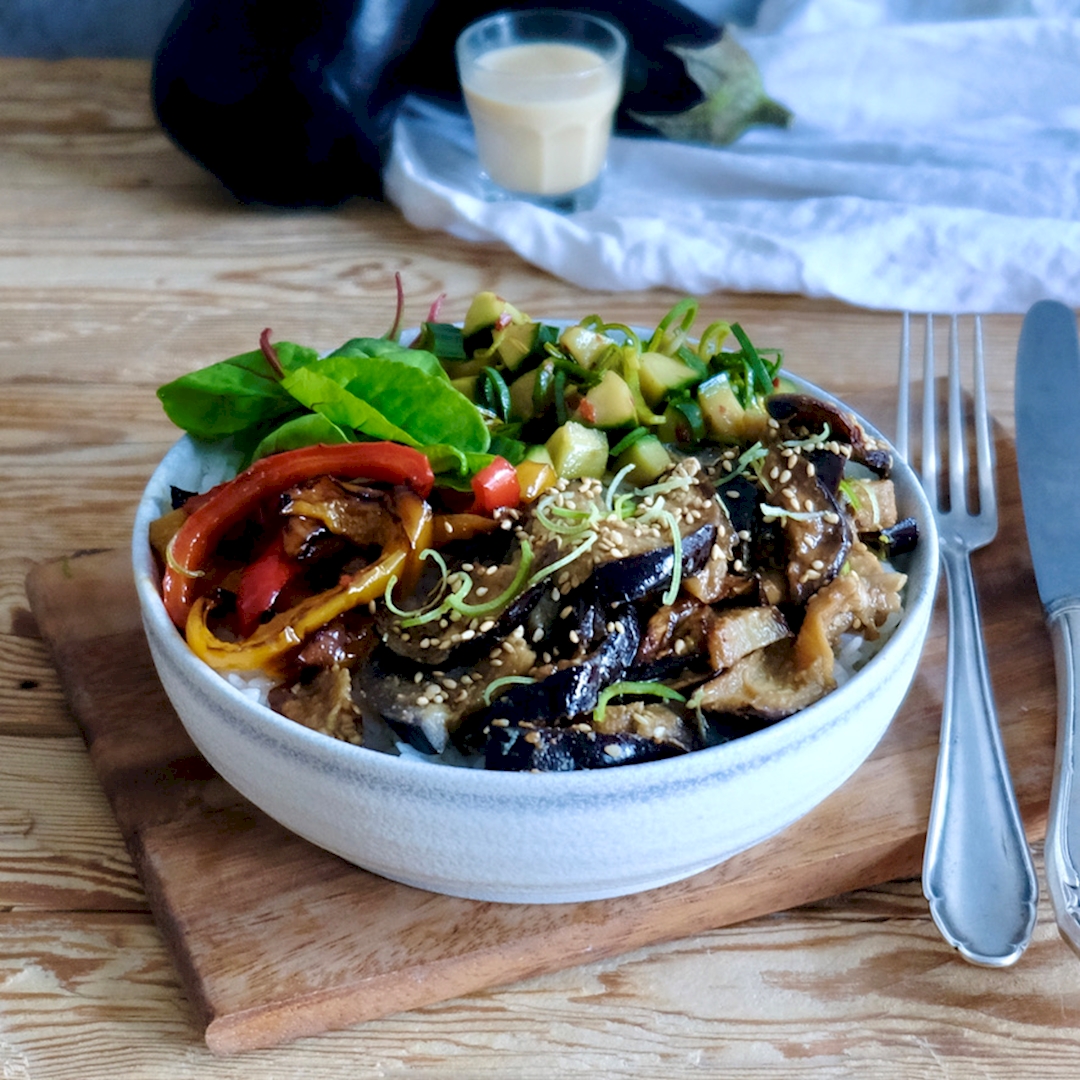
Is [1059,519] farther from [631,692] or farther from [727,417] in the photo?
[631,692]

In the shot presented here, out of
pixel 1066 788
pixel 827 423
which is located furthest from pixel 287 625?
pixel 1066 788

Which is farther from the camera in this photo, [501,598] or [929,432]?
[929,432]

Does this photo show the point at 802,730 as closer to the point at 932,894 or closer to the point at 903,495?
the point at 932,894

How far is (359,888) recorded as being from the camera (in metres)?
1.57

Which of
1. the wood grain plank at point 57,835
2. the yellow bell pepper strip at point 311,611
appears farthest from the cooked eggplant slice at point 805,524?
the wood grain plank at point 57,835

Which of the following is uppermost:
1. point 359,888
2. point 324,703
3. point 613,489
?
point 613,489

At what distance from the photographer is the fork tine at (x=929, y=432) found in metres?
2.22

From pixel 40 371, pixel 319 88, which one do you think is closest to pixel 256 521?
pixel 40 371

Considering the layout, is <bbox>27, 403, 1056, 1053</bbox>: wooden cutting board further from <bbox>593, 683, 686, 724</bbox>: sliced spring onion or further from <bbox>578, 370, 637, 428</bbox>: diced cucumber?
<bbox>578, 370, 637, 428</bbox>: diced cucumber

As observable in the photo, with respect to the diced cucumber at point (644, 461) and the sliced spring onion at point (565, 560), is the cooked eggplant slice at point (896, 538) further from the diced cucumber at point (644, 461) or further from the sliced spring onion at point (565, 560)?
the sliced spring onion at point (565, 560)

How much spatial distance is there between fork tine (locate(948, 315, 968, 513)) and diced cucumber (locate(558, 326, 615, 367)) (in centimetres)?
75

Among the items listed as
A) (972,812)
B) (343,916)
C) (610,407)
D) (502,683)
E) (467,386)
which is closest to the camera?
(502,683)

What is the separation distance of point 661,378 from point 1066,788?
2.57 feet

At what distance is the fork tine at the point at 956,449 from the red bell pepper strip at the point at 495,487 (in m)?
A: 0.97
